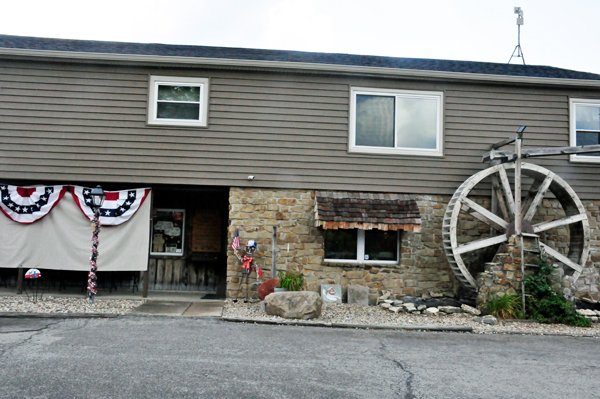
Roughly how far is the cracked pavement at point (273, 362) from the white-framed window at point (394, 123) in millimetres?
4111

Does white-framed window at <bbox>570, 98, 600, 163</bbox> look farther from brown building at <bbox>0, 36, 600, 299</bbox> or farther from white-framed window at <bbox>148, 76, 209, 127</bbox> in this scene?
white-framed window at <bbox>148, 76, 209, 127</bbox>

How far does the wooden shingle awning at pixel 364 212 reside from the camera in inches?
355

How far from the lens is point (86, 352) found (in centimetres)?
537

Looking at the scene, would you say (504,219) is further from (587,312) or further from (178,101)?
(178,101)

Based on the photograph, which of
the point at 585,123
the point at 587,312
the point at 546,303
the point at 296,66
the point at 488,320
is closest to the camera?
the point at 488,320

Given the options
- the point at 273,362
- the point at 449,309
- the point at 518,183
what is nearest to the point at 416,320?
the point at 449,309

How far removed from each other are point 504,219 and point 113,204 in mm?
7764

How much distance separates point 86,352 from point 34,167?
5377 millimetres

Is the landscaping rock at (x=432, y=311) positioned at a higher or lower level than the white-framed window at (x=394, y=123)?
lower

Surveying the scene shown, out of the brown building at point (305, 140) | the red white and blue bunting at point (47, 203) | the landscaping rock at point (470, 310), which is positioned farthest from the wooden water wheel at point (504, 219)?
the red white and blue bunting at point (47, 203)

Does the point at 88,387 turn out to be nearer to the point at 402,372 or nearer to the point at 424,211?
the point at 402,372

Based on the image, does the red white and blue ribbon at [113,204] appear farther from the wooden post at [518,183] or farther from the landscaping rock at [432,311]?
the wooden post at [518,183]

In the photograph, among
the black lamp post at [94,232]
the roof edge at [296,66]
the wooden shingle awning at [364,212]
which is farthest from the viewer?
the roof edge at [296,66]

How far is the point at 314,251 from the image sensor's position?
9.57 m
